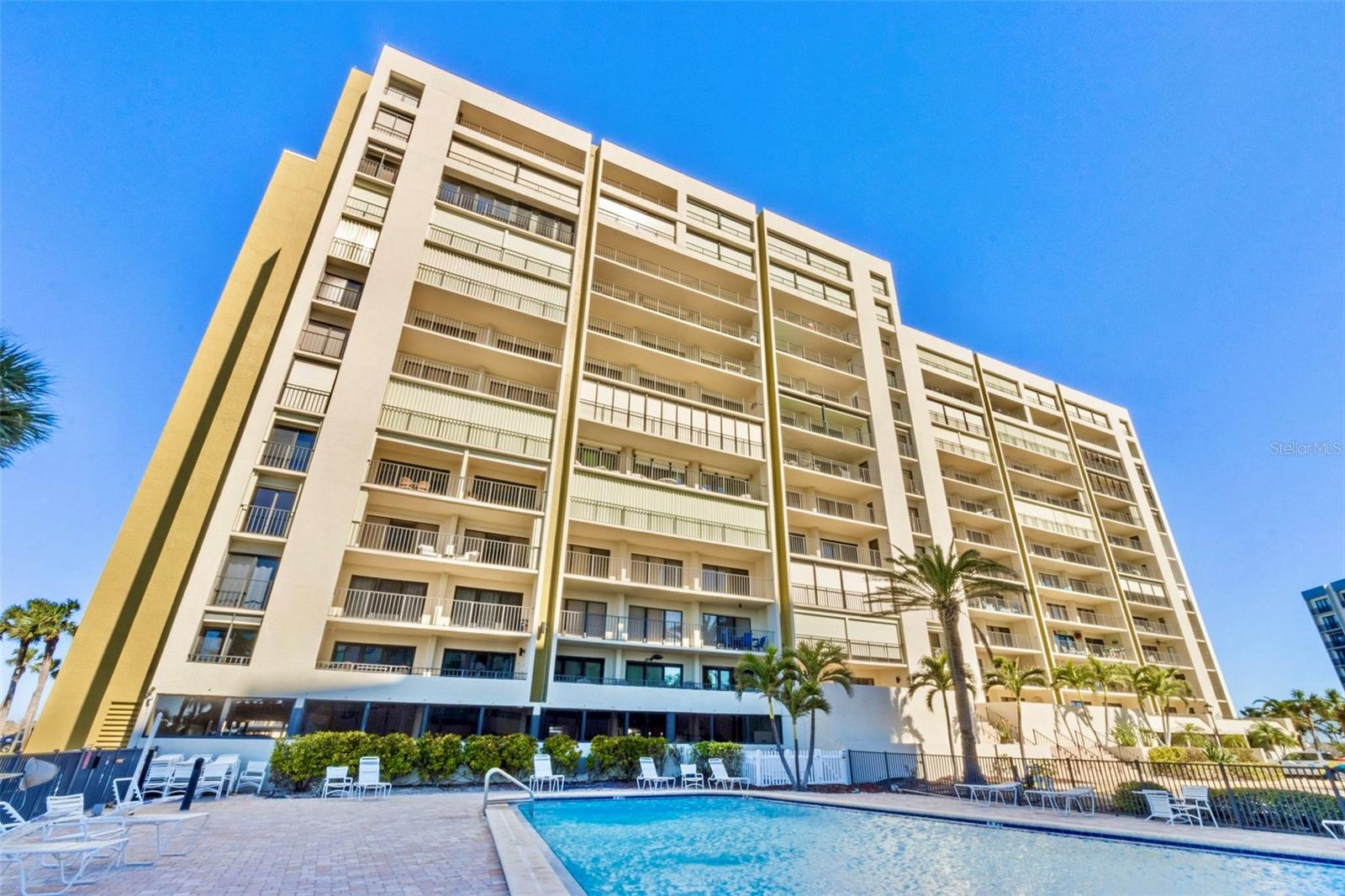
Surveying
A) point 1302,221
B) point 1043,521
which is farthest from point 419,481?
point 1043,521

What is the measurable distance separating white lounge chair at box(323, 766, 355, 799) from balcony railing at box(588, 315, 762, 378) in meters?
19.1

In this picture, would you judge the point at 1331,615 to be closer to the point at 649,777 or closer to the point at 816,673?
the point at 816,673

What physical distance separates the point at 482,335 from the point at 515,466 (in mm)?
6712

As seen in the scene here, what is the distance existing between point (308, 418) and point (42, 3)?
11.5m

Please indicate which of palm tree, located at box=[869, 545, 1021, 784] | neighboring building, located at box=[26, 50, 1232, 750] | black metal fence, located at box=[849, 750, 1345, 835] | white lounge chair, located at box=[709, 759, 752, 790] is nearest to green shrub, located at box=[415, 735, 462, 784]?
neighboring building, located at box=[26, 50, 1232, 750]

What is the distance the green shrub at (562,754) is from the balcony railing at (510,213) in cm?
2123

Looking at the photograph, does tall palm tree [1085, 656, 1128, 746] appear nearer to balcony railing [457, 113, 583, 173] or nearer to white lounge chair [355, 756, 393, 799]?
white lounge chair [355, 756, 393, 799]

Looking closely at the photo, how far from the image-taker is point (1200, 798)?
38.7ft

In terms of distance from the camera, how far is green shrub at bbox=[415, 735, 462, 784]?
54.1 ft

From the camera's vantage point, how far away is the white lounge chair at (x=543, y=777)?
17.1 metres

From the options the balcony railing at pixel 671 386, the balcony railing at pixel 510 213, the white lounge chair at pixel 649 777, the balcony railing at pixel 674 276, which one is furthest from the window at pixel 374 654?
the balcony railing at pixel 674 276

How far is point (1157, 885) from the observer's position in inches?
302

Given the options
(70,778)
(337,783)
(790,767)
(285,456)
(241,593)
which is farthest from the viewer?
(790,767)

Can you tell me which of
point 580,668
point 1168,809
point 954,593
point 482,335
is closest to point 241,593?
point 580,668
